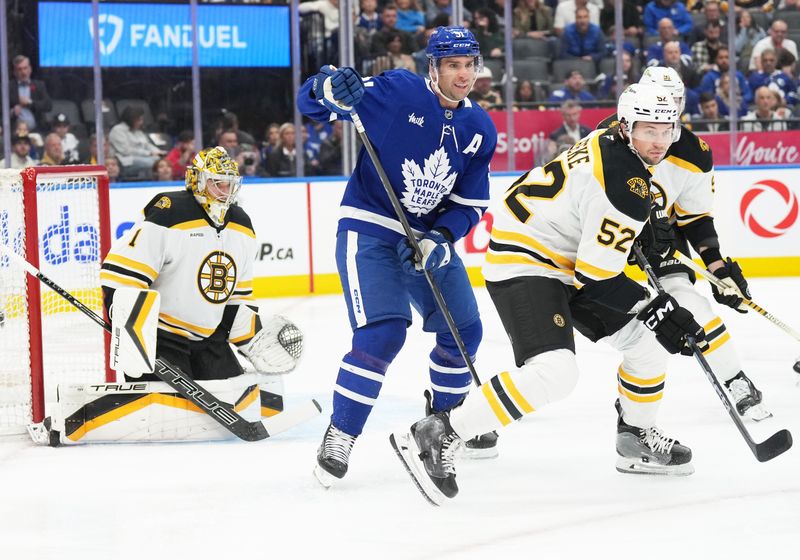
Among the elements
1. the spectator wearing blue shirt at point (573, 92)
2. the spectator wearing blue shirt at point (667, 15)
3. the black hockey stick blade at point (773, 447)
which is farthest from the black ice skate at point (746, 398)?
the spectator wearing blue shirt at point (667, 15)

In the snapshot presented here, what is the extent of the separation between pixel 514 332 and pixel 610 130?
1.75 feet

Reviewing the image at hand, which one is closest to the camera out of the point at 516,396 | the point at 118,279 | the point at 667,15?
the point at 516,396

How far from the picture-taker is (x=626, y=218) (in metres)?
2.52

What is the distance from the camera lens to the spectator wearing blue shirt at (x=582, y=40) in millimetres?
7777

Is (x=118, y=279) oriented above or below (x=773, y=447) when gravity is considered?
above

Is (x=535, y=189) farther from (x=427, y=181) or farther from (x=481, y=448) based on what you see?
(x=481, y=448)

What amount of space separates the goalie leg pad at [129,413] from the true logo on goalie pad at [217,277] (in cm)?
29

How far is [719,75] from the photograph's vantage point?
25.5 ft

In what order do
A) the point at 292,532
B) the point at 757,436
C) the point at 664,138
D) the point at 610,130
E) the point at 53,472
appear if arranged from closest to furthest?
the point at 292,532 → the point at 664,138 → the point at 610,130 → the point at 53,472 → the point at 757,436

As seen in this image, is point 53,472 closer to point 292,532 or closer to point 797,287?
point 292,532

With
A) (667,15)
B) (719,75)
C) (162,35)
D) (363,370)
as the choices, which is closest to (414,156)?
(363,370)

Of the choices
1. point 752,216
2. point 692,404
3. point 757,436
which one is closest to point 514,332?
point 757,436

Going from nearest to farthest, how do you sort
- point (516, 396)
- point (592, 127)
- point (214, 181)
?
point (516, 396) → point (214, 181) → point (592, 127)

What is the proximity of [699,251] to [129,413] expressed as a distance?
1.73 m
